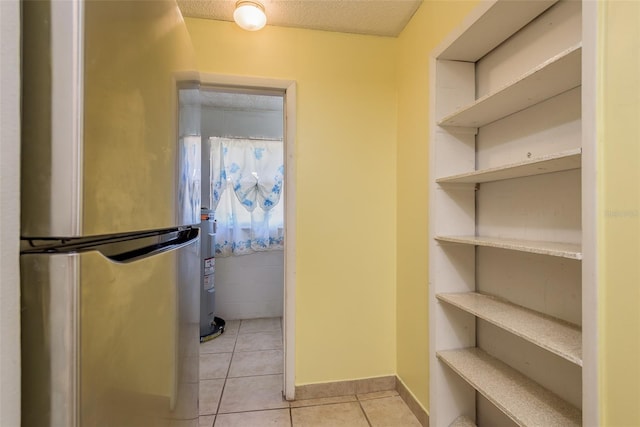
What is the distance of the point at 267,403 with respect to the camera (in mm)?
1820

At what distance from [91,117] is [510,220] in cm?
145

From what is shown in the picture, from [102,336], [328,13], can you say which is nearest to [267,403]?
[102,336]

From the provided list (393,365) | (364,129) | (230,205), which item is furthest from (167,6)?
(230,205)

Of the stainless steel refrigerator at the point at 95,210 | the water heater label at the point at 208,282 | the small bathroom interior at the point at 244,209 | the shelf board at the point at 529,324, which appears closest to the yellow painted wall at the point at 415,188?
the shelf board at the point at 529,324

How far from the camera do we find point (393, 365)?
199 centimetres

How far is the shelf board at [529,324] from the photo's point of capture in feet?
2.78

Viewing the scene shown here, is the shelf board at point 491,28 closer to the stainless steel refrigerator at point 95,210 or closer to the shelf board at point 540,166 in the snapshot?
the shelf board at point 540,166

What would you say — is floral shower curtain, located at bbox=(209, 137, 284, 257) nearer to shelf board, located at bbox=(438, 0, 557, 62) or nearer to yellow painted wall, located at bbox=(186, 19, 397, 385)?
yellow painted wall, located at bbox=(186, 19, 397, 385)

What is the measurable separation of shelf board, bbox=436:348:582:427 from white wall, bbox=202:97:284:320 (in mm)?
2184

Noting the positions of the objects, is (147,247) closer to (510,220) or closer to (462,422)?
(510,220)

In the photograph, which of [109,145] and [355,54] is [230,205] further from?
[109,145]

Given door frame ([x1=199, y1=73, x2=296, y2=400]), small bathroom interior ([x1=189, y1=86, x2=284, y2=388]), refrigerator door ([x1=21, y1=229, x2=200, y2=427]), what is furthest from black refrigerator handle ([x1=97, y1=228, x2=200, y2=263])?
small bathroom interior ([x1=189, y1=86, x2=284, y2=388])

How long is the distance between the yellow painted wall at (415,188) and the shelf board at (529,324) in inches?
12.8

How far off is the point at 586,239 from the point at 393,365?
157 cm
